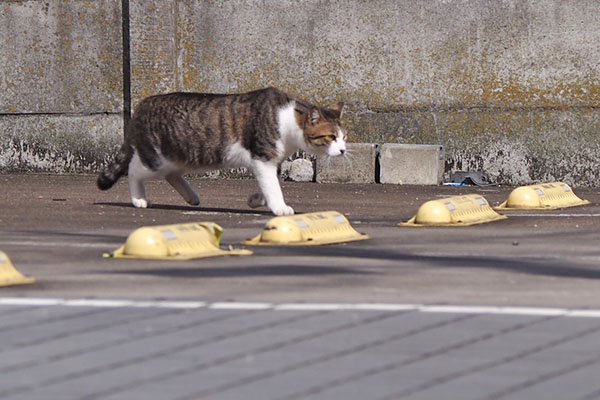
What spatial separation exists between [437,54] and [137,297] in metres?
9.33

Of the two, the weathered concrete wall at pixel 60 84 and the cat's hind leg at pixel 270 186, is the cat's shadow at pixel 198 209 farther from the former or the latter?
the weathered concrete wall at pixel 60 84

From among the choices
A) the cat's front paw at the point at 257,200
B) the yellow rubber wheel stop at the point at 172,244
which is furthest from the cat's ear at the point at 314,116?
the yellow rubber wheel stop at the point at 172,244

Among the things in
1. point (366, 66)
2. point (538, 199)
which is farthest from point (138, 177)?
point (366, 66)

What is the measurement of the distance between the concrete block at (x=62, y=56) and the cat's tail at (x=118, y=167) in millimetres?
4308

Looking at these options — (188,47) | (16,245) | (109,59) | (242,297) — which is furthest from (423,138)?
(242,297)

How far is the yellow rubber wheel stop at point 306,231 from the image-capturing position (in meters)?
7.26

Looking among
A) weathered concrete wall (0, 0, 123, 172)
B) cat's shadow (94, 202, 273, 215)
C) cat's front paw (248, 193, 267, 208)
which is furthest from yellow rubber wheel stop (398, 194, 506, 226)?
weathered concrete wall (0, 0, 123, 172)

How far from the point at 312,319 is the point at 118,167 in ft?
19.4

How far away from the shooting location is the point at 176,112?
32.4ft

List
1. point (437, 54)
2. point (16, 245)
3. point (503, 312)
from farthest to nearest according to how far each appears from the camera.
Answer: point (437, 54), point (16, 245), point (503, 312)

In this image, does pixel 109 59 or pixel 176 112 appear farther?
pixel 109 59

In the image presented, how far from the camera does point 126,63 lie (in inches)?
573

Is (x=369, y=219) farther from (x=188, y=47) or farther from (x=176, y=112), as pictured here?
(x=188, y=47)

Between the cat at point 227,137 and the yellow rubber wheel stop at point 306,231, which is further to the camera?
the cat at point 227,137
